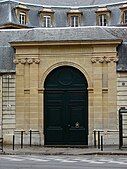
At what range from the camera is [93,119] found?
23250mm

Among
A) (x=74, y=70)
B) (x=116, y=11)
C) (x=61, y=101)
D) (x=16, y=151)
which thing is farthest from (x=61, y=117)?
(x=116, y=11)

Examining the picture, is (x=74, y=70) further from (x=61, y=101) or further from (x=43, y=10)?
(x=43, y=10)

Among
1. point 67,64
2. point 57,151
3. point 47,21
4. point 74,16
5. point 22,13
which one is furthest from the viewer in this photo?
point 47,21

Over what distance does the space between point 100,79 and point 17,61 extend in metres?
4.38

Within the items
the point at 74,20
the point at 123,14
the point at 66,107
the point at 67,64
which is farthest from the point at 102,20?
the point at 66,107

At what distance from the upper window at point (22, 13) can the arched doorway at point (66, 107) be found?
25621 mm

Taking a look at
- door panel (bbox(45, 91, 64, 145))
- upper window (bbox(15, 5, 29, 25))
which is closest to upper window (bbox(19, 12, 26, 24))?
upper window (bbox(15, 5, 29, 25))

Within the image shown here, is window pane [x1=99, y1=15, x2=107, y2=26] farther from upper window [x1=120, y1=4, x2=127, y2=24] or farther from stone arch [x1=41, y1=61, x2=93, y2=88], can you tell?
stone arch [x1=41, y1=61, x2=93, y2=88]

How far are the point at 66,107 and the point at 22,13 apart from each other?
26680 mm

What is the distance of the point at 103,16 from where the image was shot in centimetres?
4900

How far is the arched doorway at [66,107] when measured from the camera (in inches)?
928

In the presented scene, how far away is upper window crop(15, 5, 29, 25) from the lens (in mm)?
48188

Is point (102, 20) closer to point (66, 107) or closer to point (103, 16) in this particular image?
point (103, 16)

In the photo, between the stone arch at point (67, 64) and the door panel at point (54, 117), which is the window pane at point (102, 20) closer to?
the stone arch at point (67, 64)
